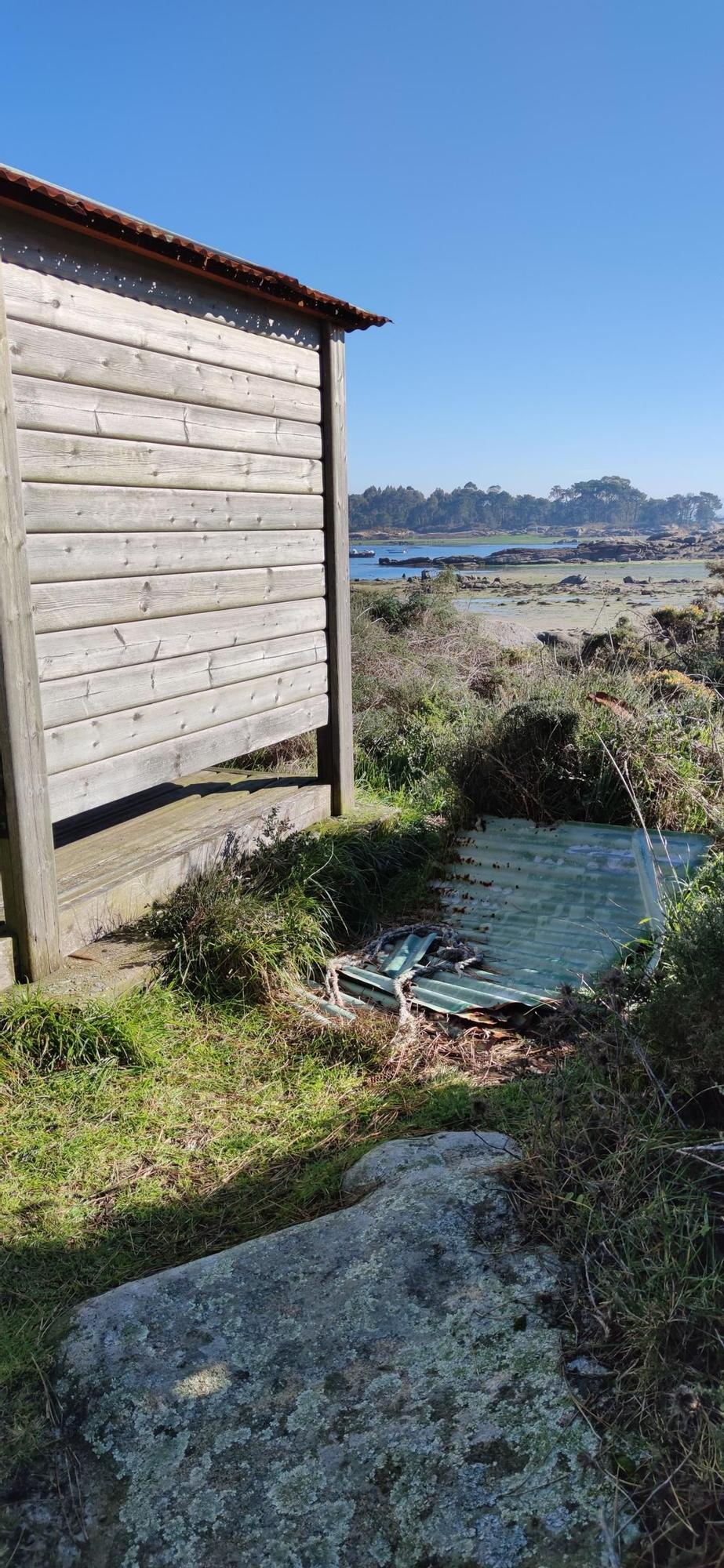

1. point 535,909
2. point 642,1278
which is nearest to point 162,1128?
point 642,1278

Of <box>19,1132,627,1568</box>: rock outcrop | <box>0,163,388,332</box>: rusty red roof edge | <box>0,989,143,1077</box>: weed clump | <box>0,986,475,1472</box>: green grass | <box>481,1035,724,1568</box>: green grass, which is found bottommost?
<box>0,986,475,1472</box>: green grass

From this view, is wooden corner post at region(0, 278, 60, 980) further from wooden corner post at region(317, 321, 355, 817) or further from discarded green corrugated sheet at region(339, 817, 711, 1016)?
wooden corner post at region(317, 321, 355, 817)

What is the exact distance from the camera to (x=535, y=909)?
6.11 m

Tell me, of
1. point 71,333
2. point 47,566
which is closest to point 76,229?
point 71,333

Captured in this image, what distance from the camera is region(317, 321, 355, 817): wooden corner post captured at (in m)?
7.10

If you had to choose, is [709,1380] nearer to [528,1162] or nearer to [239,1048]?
[528,1162]

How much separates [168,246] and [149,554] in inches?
59.9

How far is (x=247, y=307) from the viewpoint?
20.4ft

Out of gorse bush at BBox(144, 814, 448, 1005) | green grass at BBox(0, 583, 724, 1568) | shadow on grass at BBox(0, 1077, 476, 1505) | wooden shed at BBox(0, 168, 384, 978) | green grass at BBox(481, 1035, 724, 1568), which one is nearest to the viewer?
green grass at BBox(481, 1035, 724, 1568)

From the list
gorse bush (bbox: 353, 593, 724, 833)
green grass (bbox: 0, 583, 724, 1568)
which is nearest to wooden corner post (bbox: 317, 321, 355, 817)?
green grass (bbox: 0, 583, 724, 1568)

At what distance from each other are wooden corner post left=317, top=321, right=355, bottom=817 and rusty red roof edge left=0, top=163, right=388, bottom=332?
306 mm

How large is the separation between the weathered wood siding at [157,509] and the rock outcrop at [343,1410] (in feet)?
9.51

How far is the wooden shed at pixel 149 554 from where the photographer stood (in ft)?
15.6

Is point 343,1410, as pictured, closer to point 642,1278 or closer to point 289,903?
point 642,1278
